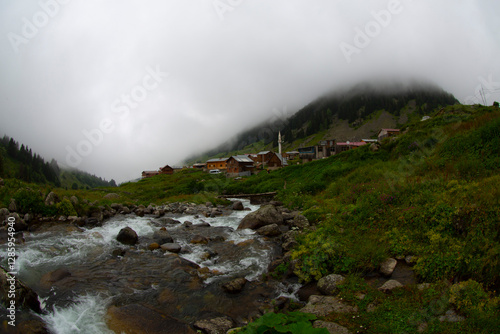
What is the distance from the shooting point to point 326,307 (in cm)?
761

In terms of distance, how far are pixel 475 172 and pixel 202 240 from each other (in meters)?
17.6

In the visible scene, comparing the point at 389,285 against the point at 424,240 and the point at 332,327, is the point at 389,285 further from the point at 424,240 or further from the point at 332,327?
the point at 424,240

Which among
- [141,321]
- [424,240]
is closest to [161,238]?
[141,321]

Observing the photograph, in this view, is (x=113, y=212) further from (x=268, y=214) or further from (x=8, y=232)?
(x=268, y=214)

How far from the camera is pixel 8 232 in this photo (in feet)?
48.7

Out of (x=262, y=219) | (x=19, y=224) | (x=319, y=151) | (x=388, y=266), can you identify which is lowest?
(x=319, y=151)

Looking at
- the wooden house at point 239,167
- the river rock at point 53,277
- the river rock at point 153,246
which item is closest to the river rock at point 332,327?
the river rock at point 53,277

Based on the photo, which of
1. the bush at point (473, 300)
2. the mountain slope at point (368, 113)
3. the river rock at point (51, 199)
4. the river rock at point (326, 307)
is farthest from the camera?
the mountain slope at point (368, 113)

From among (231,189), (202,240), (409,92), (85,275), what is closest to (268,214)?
(202,240)

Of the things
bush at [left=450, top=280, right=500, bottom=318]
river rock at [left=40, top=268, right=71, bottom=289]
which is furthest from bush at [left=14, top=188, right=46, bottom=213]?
bush at [left=450, top=280, right=500, bottom=318]

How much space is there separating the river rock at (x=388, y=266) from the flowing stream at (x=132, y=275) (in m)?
4.38

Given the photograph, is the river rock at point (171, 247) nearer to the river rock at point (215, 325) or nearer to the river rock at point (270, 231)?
the river rock at point (270, 231)

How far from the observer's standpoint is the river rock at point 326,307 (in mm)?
7289

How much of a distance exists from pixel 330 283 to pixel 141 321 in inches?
272
